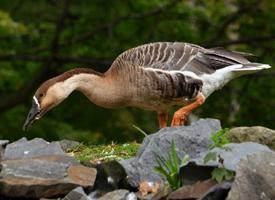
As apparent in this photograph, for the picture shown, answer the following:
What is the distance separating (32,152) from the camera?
25.4 feet

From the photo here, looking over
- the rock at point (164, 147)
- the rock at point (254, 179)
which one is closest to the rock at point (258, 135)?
the rock at point (164, 147)

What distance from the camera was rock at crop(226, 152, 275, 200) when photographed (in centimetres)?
621

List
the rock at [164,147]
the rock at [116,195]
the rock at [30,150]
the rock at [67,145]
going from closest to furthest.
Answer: the rock at [116,195], the rock at [164,147], the rock at [30,150], the rock at [67,145]

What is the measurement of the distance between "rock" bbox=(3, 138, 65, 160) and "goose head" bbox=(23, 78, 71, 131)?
1038 millimetres

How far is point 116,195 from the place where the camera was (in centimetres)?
677

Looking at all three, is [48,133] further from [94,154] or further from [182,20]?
[94,154]

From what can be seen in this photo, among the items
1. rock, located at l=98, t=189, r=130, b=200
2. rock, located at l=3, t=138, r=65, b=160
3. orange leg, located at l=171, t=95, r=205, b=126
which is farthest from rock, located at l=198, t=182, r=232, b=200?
orange leg, located at l=171, t=95, r=205, b=126

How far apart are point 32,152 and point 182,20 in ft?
35.1

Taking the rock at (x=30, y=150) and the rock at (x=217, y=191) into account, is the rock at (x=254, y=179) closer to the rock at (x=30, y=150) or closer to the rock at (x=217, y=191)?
the rock at (x=217, y=191)

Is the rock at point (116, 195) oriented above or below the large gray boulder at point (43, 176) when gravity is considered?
below

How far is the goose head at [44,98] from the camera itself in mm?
9047

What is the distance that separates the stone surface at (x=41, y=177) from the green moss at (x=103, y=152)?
744 millimetres

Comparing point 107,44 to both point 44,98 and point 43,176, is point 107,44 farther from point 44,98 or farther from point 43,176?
point 43,176

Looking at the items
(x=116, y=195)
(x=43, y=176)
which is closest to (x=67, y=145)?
(x=43, y=176)
